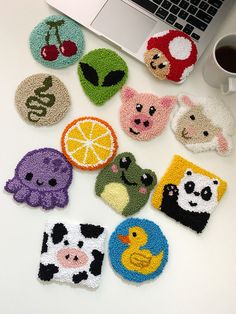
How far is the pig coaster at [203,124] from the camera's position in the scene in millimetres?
853

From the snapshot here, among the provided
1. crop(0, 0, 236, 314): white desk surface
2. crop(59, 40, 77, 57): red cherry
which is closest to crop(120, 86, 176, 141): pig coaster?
crop(0, 0, 236, 314): white desk surface

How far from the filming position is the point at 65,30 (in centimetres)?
88

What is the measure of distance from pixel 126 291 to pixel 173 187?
0.21 meters

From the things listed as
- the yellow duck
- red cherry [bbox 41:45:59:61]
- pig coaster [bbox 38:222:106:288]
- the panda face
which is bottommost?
pig coaster [bbox 38:222:106:288]

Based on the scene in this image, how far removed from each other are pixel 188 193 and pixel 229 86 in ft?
0.68

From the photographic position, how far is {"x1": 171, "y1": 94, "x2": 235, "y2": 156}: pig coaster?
2.80ft

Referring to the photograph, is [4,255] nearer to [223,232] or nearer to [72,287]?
[72,287]

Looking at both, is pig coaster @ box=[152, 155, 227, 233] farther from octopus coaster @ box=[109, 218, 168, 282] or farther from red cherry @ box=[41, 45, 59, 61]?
red cherry @ box=[41, 45, 59, 61]

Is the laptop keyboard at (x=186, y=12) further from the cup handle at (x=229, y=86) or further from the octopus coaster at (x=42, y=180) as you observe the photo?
the octopus coaster at (x=42, y=180)

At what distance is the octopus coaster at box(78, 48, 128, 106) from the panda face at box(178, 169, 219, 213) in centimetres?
21

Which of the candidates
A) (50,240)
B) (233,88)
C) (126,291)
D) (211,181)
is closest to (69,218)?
(50,240)

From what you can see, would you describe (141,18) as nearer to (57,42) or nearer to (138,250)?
(57,42)

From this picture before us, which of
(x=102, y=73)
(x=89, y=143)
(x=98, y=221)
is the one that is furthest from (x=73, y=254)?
(x=102, y=73)

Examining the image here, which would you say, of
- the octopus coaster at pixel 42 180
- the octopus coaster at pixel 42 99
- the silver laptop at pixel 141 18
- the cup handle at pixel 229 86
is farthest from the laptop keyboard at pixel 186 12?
the octopus coaster at pixel 42 180
